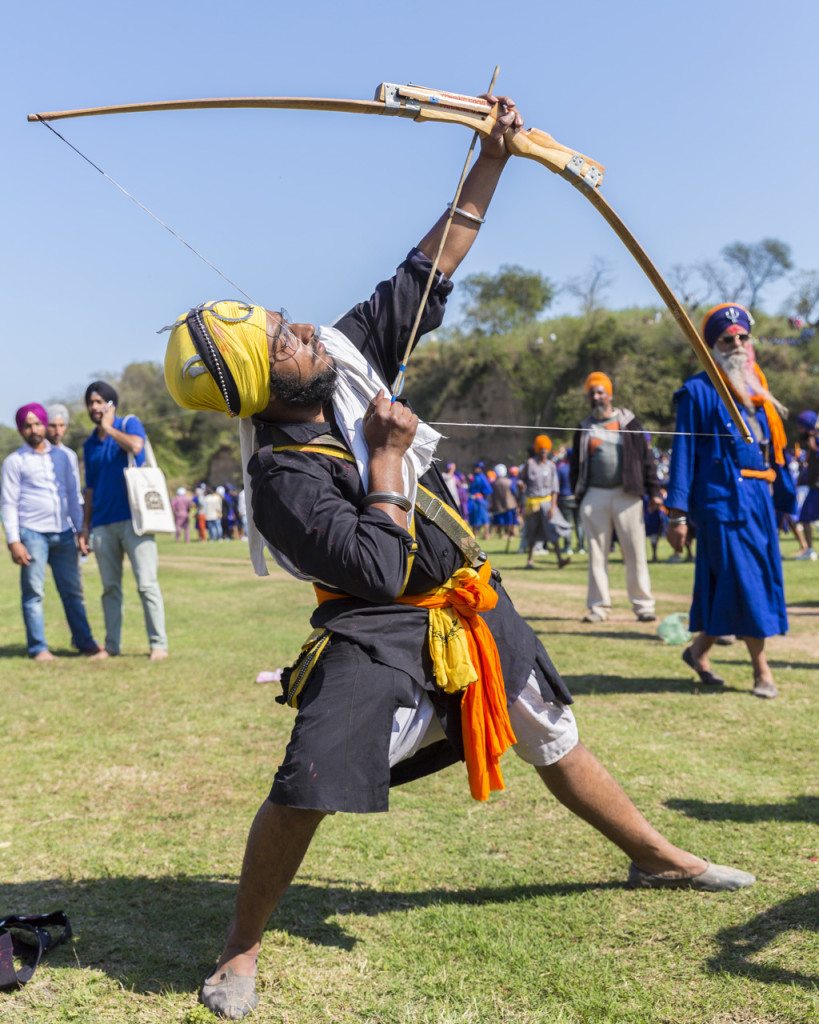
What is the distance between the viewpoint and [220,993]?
2.58 metres

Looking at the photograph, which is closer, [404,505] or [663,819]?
[404,505]

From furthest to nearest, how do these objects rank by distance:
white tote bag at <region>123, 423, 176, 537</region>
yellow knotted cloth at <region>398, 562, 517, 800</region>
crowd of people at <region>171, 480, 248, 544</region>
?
crowd of people at <region>171, 480, 248, 544</region>
white tote bag at <region>123, 423, 176, 537</region>
yellow knotted cloth at <region>398, 562, 517, 800</region>

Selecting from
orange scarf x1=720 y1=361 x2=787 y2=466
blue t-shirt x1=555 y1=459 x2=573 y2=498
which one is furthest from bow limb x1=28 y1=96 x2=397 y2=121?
blue t-shirt x1=555 y1=459 x2=573 y2=498

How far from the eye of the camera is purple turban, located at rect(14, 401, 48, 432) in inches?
314

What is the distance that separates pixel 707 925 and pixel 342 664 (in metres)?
1.43

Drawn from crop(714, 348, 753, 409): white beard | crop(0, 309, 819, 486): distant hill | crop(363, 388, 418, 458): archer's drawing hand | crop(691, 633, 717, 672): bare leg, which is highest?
crop(0, 309, 819, 486): distant hill

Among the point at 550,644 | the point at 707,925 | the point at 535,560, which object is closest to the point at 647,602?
the point at 550,644

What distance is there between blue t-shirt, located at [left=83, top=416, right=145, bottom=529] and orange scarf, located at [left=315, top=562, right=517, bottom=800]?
513cm

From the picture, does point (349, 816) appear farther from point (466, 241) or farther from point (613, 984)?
point (466, 241)

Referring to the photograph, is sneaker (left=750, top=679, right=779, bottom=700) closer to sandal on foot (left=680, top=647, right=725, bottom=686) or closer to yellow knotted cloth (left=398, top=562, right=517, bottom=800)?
sandal on foot (left=680, top=647, right=725, bottom=686)

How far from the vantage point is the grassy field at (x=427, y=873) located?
8.66 feet

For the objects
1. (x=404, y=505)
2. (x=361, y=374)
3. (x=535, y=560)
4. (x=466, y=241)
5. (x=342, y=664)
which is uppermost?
(x=466, y=241)

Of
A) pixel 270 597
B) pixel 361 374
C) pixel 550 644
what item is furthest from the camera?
pixel 270 597

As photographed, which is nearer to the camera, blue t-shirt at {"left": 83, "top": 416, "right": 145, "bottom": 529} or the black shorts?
the black shorts
